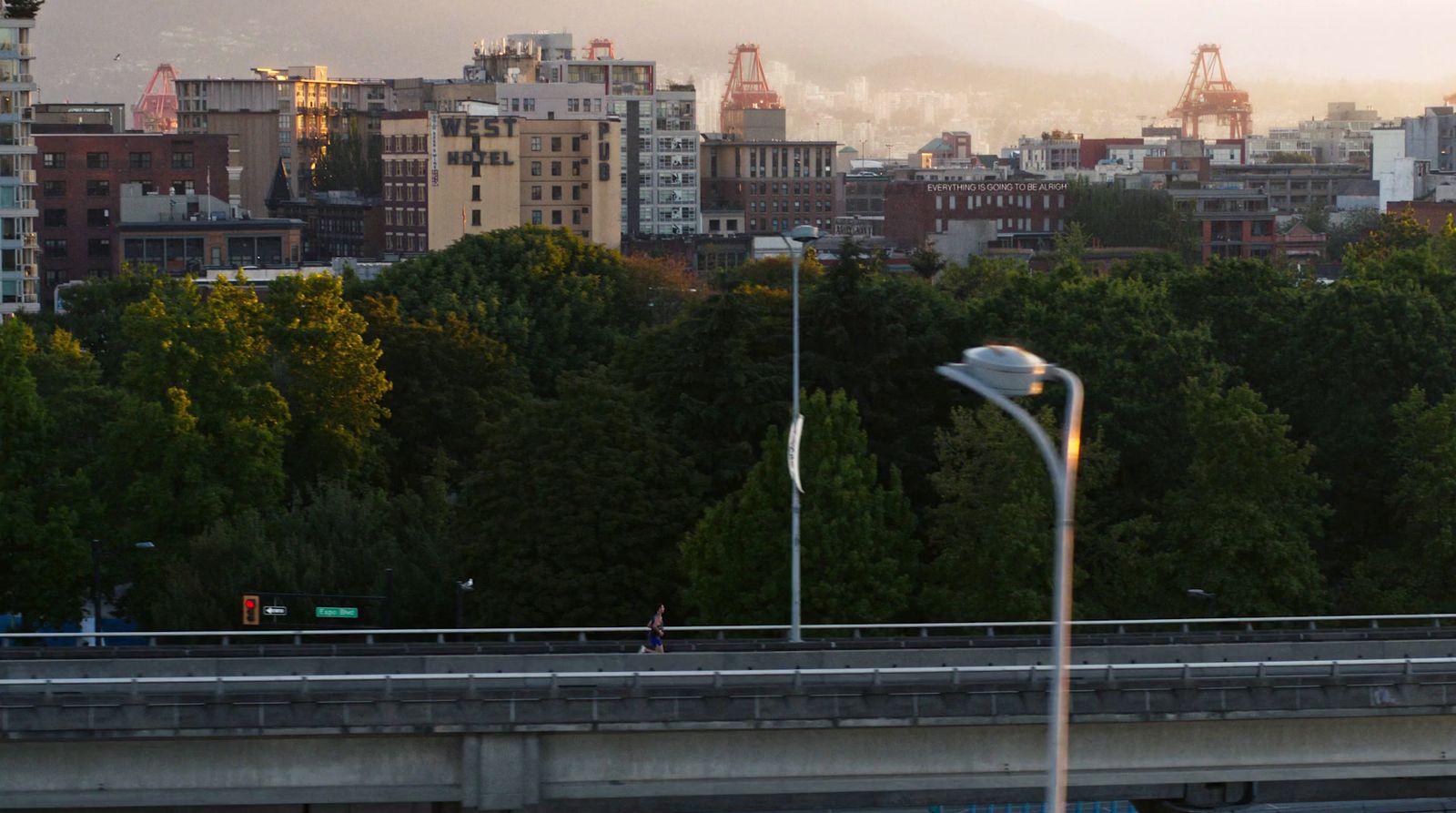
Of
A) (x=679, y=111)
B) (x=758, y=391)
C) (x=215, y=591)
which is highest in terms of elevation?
(x=679, y=111)

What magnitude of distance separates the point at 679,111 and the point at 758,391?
121 meters

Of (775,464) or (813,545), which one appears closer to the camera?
(813,545)

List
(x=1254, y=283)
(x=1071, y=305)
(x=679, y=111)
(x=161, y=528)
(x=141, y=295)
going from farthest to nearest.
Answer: (x=679, y=111) → (x=141, y=295) → (x=1254, y=283) → (x=1071, y=305) → (x=161, y=528)

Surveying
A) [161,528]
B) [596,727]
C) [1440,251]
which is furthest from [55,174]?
[596,727]

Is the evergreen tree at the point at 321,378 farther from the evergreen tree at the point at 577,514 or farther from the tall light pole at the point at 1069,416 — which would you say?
the tall light pole at the point at 1069,416

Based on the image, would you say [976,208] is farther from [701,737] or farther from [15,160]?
[701,737]

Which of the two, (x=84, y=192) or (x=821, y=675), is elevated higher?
(x=84, y=192)

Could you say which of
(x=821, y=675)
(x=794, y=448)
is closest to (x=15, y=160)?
(x=794, y=448)

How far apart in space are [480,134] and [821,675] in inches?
3628

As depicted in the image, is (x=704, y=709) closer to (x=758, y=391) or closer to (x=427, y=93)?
(x=758, y=391)

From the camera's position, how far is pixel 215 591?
4300 cm

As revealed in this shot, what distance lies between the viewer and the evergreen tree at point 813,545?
3944cm

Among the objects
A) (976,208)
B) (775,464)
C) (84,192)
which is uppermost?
(84,192)

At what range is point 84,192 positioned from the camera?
123125mm
